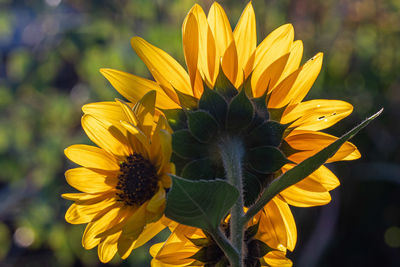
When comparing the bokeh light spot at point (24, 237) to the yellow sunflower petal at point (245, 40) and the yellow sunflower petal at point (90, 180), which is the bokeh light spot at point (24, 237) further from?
the yellow sunflower petal at point (245, 40)

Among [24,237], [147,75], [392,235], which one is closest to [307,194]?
[147,75]

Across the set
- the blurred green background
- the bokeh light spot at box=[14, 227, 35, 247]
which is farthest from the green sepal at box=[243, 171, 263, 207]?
the bokeh light spot at box=[14, 227, 35, 247]

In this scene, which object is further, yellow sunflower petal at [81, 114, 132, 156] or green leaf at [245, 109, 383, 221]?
yellow sunflower petal at [81, 114, 132, 156]

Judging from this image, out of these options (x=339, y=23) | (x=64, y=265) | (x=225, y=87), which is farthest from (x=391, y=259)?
(x=225, y=87)

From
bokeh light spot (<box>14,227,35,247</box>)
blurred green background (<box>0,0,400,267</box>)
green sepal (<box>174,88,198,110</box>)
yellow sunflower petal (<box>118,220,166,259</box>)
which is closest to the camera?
yellow sunflower petal (<box>118,220,166,259</box>)

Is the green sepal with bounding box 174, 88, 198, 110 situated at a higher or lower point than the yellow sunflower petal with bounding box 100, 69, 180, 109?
lower

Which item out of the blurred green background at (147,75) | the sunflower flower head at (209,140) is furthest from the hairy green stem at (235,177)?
the blurred green background at (147,75)

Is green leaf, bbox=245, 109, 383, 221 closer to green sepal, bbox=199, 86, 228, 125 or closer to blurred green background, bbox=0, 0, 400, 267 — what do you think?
green sepal, bbox=199, 86, 228, 125

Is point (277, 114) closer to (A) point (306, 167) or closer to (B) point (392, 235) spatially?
(A) point (306, 167)

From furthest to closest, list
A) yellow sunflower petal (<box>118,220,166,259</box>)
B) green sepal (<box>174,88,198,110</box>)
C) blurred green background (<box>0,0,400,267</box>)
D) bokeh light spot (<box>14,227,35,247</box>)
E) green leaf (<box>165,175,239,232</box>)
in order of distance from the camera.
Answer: bokeh light spot (<box>14,227,35,247</box>), blurred green background (<box>0,0,400,267</box>), green sepal (<box>174,88,198,110</box>), yellow sunflower petal (<box>118,220,166,259</box>), green leaf (<box>165,175,239,232</box>)
